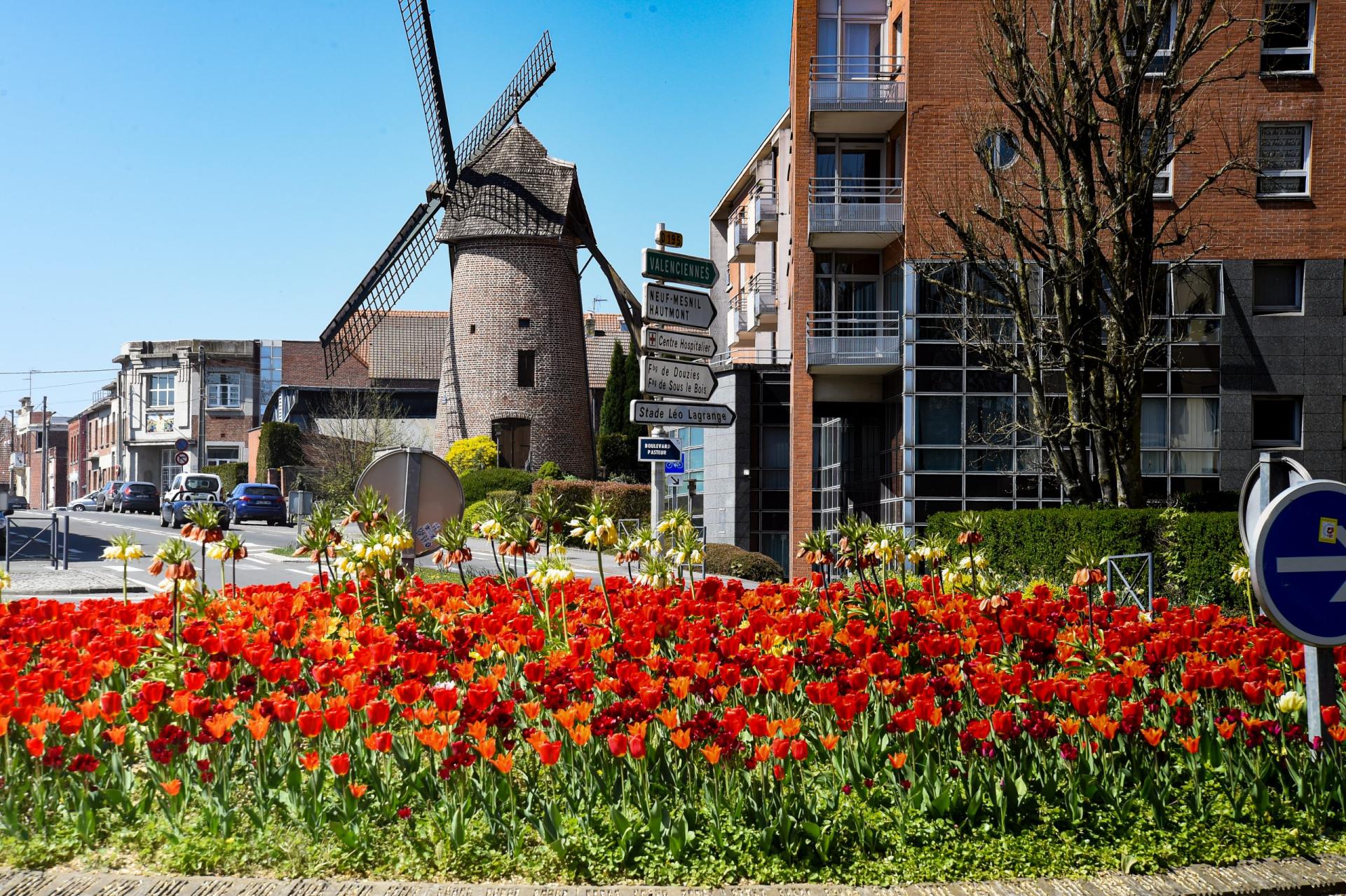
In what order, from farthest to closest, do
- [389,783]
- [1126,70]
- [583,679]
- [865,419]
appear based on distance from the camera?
[865,419] < [1126,70] < [583,679] < [389,783]

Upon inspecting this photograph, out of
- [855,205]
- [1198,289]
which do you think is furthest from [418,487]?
[1198,289]

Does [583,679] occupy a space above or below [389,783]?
above

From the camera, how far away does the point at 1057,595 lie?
10.3 m

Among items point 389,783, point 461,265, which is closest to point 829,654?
point 389,783

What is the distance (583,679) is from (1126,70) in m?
16.1

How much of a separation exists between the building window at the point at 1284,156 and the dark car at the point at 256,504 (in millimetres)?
37638

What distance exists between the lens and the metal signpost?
5539mm

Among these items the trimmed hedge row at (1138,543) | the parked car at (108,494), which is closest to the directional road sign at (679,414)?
the trimmed hedge row at (1138,543)

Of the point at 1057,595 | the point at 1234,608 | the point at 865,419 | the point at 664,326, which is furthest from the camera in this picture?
the point at 865,419

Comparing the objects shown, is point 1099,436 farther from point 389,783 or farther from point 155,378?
point 155,378

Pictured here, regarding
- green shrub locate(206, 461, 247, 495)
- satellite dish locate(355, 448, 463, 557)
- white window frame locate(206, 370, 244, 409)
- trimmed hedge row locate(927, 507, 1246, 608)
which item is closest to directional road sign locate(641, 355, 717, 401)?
satellite dish locate(355, 448, 463, 557)

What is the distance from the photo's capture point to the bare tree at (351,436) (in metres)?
45.1

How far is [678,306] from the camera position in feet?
42.8

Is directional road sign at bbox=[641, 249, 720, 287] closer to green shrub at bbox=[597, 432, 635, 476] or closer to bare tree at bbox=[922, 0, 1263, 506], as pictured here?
bare tree at bbox=[922, 0, 1263, 506]
